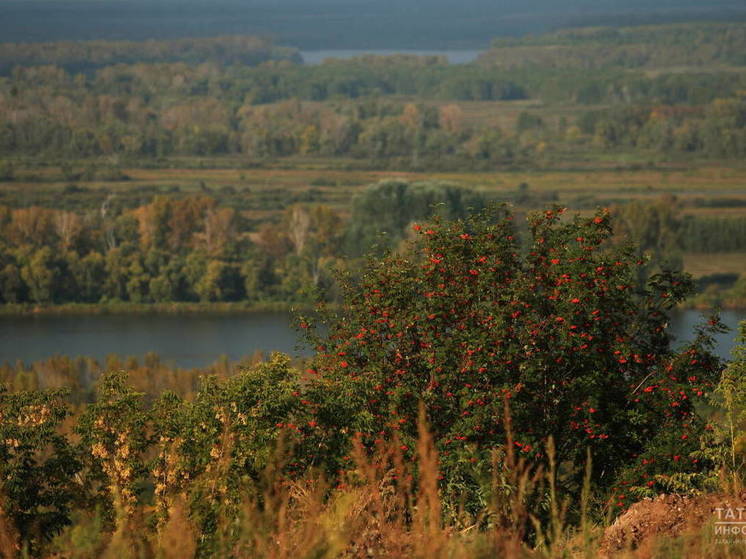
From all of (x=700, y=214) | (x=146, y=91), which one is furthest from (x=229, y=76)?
(x=700, y=214)

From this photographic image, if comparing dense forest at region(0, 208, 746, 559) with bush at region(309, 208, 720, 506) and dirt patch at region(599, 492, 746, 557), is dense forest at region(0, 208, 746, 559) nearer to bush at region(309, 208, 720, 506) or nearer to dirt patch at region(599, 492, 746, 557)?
bush at region(309, 208, 720, 506)

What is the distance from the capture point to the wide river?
31.2 metres

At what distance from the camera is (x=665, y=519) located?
5215 millimetres

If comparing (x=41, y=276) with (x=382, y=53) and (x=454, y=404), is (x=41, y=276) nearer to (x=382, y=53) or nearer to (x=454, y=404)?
(x=454, y=404)

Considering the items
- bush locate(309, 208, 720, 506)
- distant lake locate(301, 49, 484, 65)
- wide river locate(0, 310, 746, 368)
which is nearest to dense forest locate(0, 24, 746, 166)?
distant lake locate(301, 49, 484, 65)

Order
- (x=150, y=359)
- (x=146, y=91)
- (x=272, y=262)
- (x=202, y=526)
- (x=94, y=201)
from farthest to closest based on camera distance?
(x=146, y=91), (x=94, y=201), (x=272, y=262), (x=150, y=359), (x=202, y=526)

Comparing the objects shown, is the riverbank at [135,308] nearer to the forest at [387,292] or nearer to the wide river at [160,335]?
the forest at [387,292]

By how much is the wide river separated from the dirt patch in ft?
78.5

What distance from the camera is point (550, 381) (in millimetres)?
7293

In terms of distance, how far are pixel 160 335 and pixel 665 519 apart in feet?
100

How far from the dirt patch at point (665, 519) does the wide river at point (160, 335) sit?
78.5ft

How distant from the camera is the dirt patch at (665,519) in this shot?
497 cm

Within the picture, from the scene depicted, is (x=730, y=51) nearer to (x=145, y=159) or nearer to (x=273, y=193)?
(x=145, y=159)

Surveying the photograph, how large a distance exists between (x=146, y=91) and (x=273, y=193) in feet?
175
